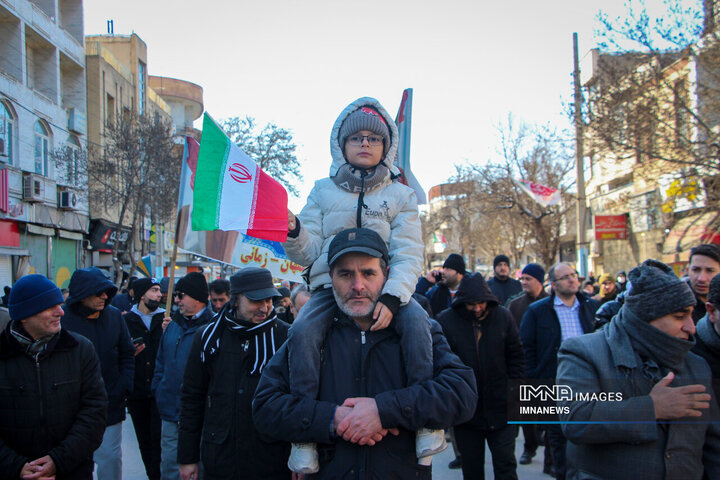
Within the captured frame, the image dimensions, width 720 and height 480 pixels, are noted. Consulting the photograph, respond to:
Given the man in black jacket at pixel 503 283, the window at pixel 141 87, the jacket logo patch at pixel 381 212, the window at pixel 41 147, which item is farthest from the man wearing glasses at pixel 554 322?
the window at pixel 141 87

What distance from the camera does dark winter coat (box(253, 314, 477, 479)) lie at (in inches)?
88.6

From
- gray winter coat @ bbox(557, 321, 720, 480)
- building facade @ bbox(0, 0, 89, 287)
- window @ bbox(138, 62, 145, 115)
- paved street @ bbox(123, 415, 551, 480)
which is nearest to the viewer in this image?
gray winter coat @ bbox(557, 321, 720, 480)

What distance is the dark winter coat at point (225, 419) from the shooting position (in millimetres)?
3576

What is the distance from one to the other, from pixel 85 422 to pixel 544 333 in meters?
4.52

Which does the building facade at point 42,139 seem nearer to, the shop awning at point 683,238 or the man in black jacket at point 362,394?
the man in black jacket at point 362,394

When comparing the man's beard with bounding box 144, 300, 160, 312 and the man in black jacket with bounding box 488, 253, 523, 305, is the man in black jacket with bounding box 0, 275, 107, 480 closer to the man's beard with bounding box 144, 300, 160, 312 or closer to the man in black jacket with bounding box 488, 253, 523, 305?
the man's beard with bounding box 144, 300, 160, 312

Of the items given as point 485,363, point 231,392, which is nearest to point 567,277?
point 485,363

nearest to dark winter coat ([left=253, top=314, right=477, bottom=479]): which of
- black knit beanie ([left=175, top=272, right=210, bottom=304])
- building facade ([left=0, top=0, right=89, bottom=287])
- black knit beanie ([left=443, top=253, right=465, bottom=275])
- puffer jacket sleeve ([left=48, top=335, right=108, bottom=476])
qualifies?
puffer jacket sleeve ([left=48, top=335, right=108, bottom=476])

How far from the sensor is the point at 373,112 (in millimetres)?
3230

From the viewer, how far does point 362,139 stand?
10.3 feet

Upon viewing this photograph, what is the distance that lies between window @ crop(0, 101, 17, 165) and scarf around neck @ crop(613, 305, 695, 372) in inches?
852

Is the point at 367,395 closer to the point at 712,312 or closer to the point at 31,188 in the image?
the point at 712,312

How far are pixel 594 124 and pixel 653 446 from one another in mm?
14119

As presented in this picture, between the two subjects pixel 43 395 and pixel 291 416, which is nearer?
pixel 291 416
